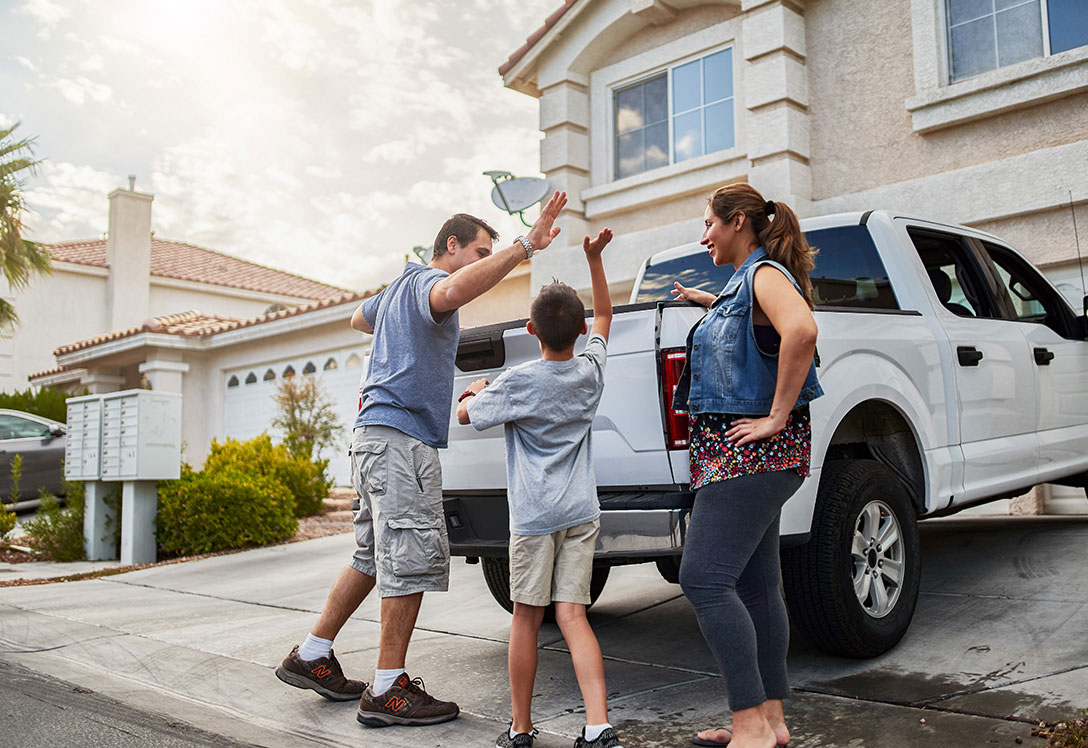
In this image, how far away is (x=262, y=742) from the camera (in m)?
3.55

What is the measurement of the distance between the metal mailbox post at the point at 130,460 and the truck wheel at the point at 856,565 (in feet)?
22.6

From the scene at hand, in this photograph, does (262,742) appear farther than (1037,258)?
No

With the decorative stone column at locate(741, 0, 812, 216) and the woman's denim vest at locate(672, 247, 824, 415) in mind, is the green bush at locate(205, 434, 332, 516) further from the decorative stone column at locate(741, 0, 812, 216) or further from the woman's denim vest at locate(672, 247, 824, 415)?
the woman's denim vest at locate(672, 247, 824, 415)

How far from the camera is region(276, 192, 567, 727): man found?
3.64 m

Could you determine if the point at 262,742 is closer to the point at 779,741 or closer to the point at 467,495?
the point at 467,495

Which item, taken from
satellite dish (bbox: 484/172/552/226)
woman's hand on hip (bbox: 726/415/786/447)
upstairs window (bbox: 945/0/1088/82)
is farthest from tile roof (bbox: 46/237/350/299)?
woman's hand on hip (bbox: 726/415/786/447)

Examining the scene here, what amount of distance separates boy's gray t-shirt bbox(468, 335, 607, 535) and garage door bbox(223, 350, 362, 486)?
11516 mm

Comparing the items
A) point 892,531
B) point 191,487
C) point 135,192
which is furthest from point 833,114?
point 135,192

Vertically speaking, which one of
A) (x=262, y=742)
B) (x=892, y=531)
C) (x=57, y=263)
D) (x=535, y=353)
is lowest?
(x=262, y=742)

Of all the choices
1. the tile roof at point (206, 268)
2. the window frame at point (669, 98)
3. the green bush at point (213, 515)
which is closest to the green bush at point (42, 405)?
the green bush at point (213, 515)

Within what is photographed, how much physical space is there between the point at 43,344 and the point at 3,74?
41.2ft

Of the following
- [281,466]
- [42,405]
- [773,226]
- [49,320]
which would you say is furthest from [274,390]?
[773,226]

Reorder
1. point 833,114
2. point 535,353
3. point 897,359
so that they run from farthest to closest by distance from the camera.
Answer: point 833,114, point 897,359, point 535,353

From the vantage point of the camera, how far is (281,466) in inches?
437
